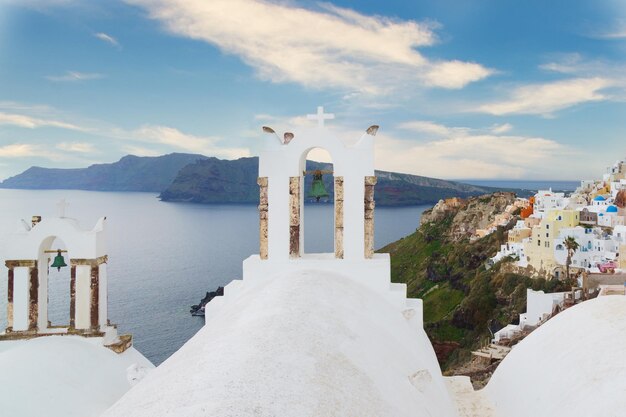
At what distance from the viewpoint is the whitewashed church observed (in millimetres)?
3855

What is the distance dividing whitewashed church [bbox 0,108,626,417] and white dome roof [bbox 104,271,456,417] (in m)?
0.02

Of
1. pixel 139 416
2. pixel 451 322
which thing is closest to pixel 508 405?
pixel 139 416

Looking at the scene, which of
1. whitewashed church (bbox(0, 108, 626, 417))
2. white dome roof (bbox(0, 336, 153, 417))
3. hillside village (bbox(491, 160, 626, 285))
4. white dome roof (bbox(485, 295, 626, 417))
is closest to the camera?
whitewashed church (bbox(0, 108, 626, 417))

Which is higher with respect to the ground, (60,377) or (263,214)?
(263,214)

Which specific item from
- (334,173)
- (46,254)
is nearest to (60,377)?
(46,254)

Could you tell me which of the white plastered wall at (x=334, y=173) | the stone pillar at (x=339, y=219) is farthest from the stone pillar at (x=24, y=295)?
the stone pillar at (x=339, y=219)

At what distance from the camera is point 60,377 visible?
25.4ft

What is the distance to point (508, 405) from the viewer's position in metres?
6.62

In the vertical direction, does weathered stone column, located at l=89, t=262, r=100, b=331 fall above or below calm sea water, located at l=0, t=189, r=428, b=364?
above

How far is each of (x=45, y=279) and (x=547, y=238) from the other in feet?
196

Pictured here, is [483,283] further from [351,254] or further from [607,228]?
[351,254]

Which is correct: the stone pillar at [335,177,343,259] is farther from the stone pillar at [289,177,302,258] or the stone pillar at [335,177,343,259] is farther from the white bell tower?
the stone pillar at [289,177,302,258]

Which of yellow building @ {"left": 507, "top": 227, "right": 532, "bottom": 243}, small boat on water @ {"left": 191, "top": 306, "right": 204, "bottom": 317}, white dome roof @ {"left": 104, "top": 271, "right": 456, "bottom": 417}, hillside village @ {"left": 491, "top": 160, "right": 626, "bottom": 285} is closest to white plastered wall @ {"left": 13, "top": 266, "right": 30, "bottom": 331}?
white dome roof @ {"left": 104, "top": 271, "right": 456, "bottom": 417}

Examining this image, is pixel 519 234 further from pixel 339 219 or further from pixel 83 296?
pixel 83 296
